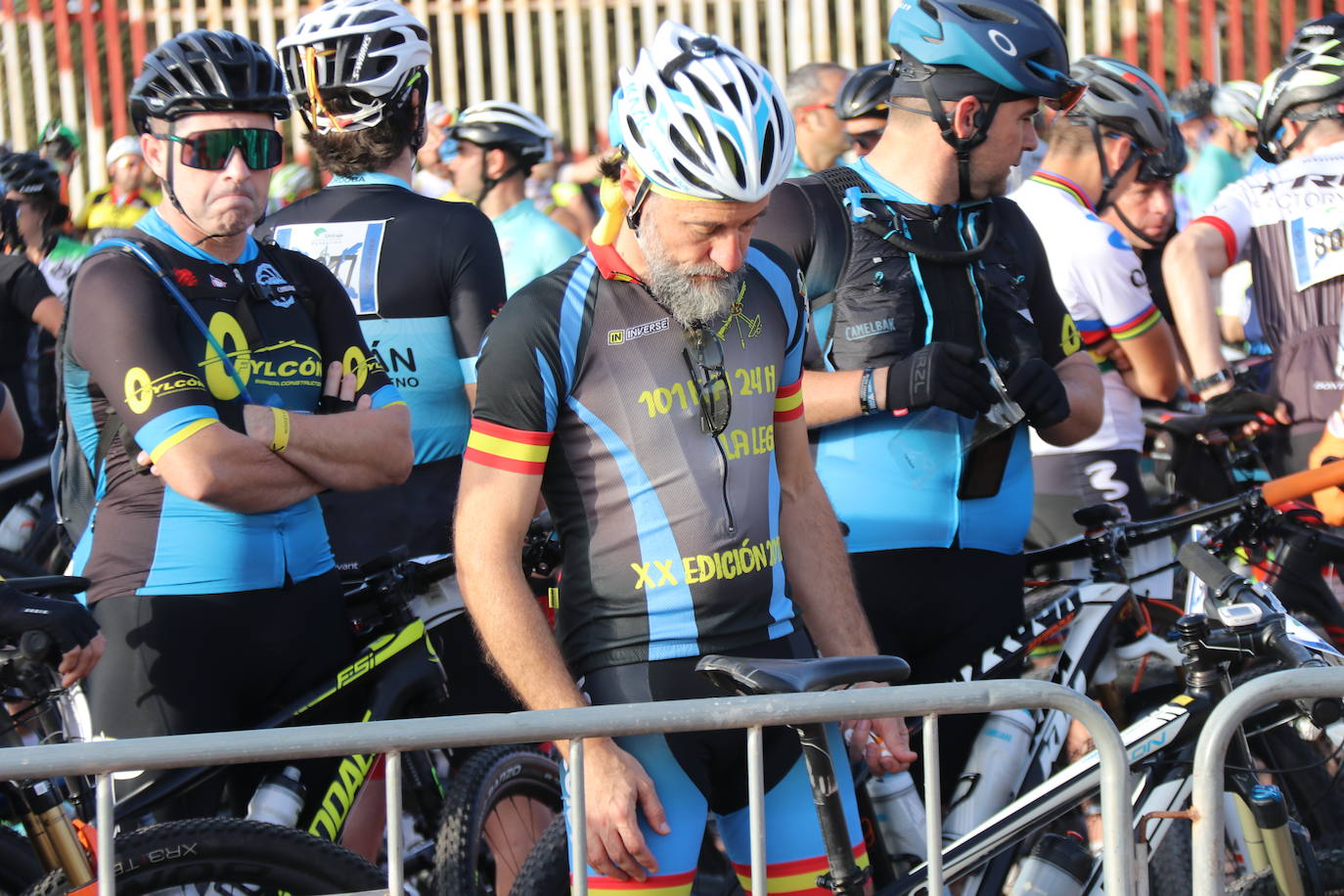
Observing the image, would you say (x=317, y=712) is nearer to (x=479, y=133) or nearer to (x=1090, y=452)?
(x=1090, y=452)

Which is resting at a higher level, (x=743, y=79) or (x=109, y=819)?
(x=743, y=79)

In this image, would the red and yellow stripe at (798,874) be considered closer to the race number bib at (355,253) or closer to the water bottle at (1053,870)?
the water bottle at (1053,870)

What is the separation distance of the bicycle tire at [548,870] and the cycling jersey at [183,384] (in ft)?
2.75

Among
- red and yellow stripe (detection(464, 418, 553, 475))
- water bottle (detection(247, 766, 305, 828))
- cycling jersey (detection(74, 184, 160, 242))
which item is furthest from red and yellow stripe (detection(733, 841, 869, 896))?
cycling jersey (detection(74, 184, 160, 242))

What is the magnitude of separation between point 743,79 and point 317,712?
1.69 metres

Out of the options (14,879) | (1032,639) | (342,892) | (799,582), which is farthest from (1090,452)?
(14,879)

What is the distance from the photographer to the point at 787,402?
2979mm

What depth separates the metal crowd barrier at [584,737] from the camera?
219 cm

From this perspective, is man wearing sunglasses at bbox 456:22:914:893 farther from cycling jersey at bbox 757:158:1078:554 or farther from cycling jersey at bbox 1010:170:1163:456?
cycling jersey at bbox 1010:170:1163:456

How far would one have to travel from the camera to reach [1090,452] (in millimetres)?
5055

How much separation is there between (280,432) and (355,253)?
0.89 meters

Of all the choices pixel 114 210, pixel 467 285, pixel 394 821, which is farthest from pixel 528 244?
pixel 114 210

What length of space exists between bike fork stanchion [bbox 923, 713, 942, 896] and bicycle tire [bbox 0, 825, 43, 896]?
1637 millimetres

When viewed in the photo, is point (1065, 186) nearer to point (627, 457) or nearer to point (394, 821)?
point (627, 457)
